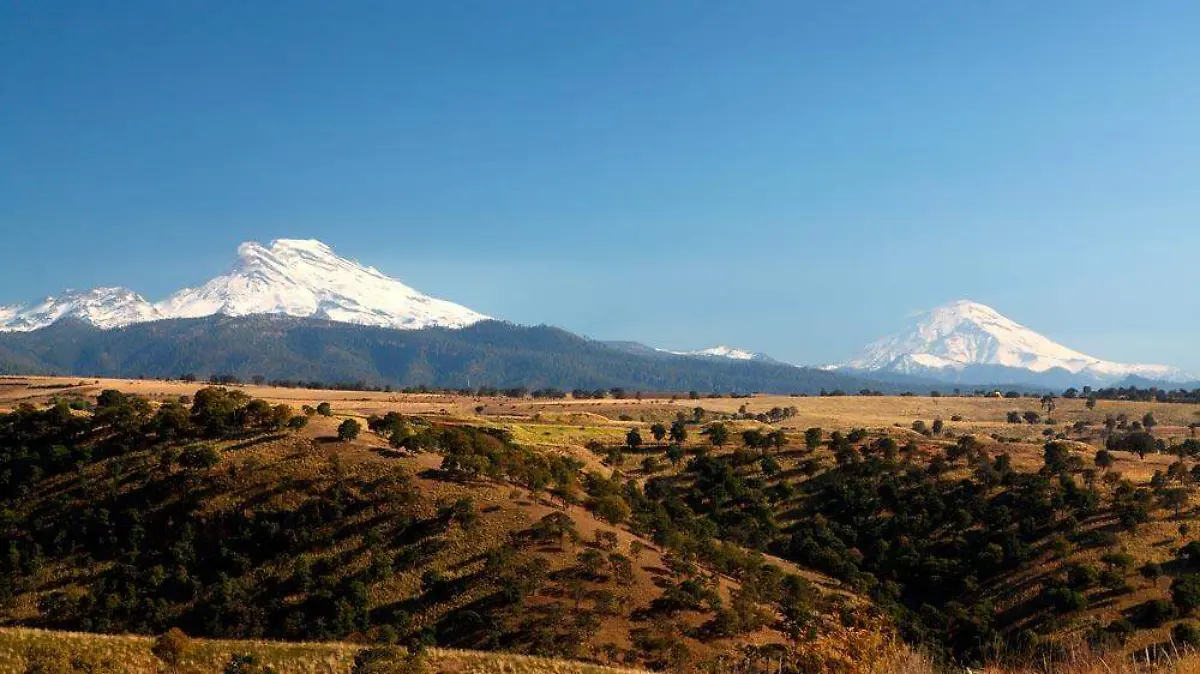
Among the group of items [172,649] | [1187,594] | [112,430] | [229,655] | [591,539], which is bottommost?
[1187,594]

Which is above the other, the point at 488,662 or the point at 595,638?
the point at 488,662

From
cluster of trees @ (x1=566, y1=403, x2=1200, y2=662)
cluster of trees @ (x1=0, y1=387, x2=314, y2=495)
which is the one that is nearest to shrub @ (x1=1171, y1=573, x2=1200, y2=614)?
cluster of trees @ (x1=566, y1=403, x2=1200, y2=662)

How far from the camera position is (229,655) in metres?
31.6

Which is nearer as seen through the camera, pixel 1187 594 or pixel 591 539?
pixel 1187 594

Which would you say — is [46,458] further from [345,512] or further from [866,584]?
[866,584]

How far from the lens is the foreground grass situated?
1194 inches

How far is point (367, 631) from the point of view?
2063 inches

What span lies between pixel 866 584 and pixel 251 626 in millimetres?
48053

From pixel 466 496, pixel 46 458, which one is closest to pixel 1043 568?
pixel 466 496

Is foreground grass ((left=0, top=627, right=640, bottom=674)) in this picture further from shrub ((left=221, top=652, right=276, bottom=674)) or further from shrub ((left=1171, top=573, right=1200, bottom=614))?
shrub ((left=1171, top=573, right=1200, bottom=614))

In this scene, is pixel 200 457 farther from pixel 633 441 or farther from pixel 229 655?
pixel 633 441

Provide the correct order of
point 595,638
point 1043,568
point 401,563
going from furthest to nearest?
1. point 1043,568
2. point 401,563
3. point 595,638

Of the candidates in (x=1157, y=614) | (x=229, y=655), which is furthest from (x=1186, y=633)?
(x=229, y=655)

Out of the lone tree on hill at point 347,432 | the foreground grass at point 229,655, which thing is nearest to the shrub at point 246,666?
the foreground grass at point 229,655
